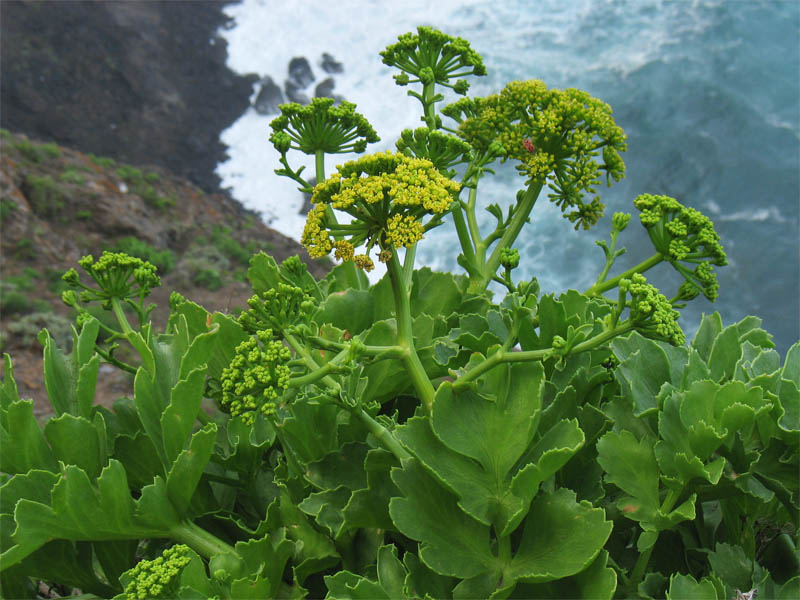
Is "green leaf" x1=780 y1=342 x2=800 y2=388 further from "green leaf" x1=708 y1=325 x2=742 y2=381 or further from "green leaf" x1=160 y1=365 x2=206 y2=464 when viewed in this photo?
"green leaf" x1=160 y1=365 x2=206 y2=464

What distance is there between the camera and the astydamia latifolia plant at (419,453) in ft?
1.93

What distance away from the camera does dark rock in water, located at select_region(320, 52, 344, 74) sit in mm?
10781

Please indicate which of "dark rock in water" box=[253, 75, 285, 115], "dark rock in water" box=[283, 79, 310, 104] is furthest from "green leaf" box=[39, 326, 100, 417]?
"dark rock in water" box=[253, 75, 285, 115]

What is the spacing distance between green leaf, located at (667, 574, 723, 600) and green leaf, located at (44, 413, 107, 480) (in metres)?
0.51

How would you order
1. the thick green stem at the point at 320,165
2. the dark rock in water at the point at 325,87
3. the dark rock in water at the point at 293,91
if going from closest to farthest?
the thick green stem at the point at 320,165, the dark rock in water at the point at 325,87, the dark rock in water at the point at 293,91

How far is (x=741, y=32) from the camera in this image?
853 cm

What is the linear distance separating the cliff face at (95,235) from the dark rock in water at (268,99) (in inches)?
101

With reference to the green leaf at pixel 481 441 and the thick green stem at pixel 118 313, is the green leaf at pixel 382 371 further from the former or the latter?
the thick green stem at pixel 118 313

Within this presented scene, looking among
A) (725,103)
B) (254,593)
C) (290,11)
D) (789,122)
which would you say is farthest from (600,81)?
(254,593)

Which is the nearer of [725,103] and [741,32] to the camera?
[725,103]

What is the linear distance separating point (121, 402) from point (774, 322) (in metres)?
6.38

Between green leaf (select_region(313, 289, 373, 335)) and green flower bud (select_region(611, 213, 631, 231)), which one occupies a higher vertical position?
green flower bud (select_region(611, 213, 631, 231))

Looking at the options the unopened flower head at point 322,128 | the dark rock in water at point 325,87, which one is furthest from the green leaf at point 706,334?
A: the dark rock in water at point 325,87

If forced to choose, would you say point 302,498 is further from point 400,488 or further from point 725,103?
point 725,103
